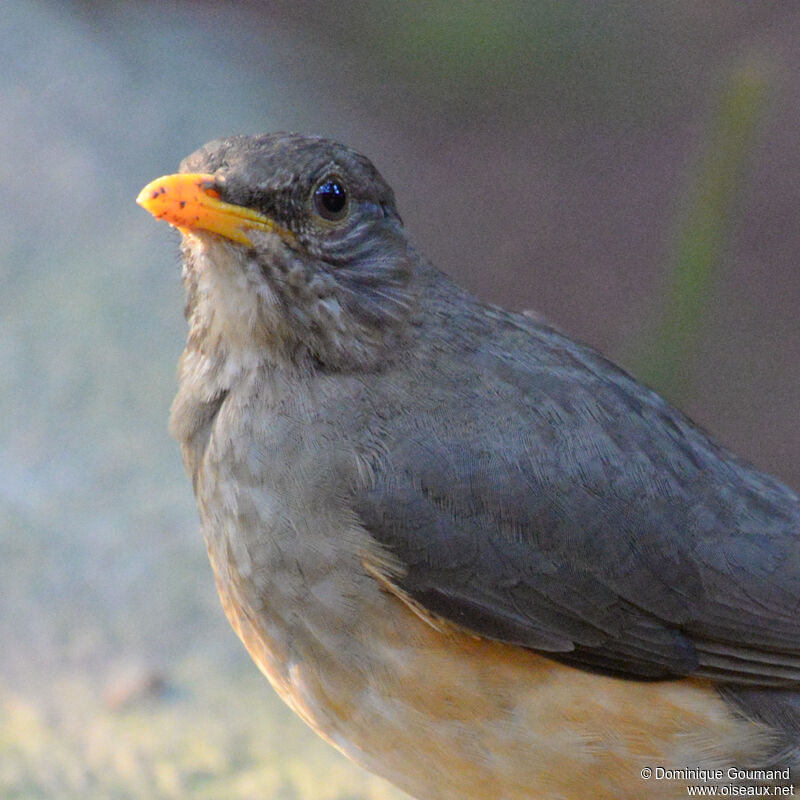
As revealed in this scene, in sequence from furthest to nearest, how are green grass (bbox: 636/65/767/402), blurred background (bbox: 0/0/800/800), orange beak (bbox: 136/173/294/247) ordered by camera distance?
green grass (bbox: 636/65/767/402) → blurred background (bbox: 0/0/800/800) → orange beak (bbox: 136/173/294/247)

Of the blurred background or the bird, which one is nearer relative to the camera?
the bird

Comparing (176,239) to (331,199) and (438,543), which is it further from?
(438,543)

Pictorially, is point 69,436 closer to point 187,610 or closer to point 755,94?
point 187,610

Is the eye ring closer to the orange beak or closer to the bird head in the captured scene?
the bird head

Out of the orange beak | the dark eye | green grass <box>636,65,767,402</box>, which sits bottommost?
the orange beak

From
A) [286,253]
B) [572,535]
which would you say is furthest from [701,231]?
[286,253]

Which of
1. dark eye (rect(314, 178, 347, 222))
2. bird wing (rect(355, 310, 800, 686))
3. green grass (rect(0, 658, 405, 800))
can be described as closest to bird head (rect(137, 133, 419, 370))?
dark eye (rect(314, 178, 347, 222))

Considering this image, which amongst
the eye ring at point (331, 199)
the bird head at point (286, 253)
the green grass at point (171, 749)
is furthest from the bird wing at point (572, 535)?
the green grass at point (171, 749)
